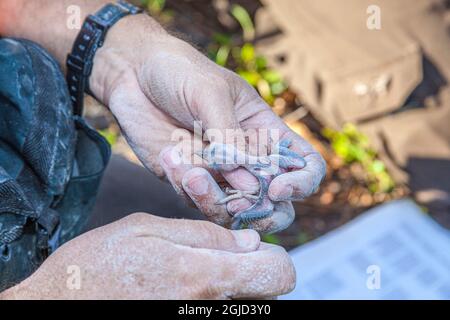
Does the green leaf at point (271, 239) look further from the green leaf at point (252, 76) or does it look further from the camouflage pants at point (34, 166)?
the camouflage pants at point (34, 166)

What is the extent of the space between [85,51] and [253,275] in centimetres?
65

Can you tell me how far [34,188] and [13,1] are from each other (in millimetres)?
445

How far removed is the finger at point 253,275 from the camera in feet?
2.49

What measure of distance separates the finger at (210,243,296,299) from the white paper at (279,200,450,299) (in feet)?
2.42

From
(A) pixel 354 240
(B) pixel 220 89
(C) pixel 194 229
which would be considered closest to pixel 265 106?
(B) pixel 220 89

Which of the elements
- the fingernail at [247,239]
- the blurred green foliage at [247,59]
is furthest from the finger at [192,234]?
the blurred green foliage at [247,59]

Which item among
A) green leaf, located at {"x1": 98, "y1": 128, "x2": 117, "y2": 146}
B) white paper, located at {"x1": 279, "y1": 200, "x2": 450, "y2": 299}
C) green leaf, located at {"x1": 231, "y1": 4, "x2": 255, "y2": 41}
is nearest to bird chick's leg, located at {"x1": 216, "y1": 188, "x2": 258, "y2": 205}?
white paper, located at {"x1": 279, "y1": 200, "x2": 450, "y2": 299}

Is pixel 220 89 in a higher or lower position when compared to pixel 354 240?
higher

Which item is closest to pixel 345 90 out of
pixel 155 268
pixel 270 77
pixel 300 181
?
pixel 270 77

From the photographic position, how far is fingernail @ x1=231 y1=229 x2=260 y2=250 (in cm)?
82

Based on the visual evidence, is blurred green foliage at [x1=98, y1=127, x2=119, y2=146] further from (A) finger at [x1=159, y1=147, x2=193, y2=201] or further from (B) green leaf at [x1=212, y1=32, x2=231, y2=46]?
(A) finger at [x1=159, y1=147, x2=193, y2=201]

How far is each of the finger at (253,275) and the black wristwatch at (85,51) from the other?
1.89ft

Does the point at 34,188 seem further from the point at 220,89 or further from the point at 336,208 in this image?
the point at 336,208

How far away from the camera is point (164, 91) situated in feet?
3.50
